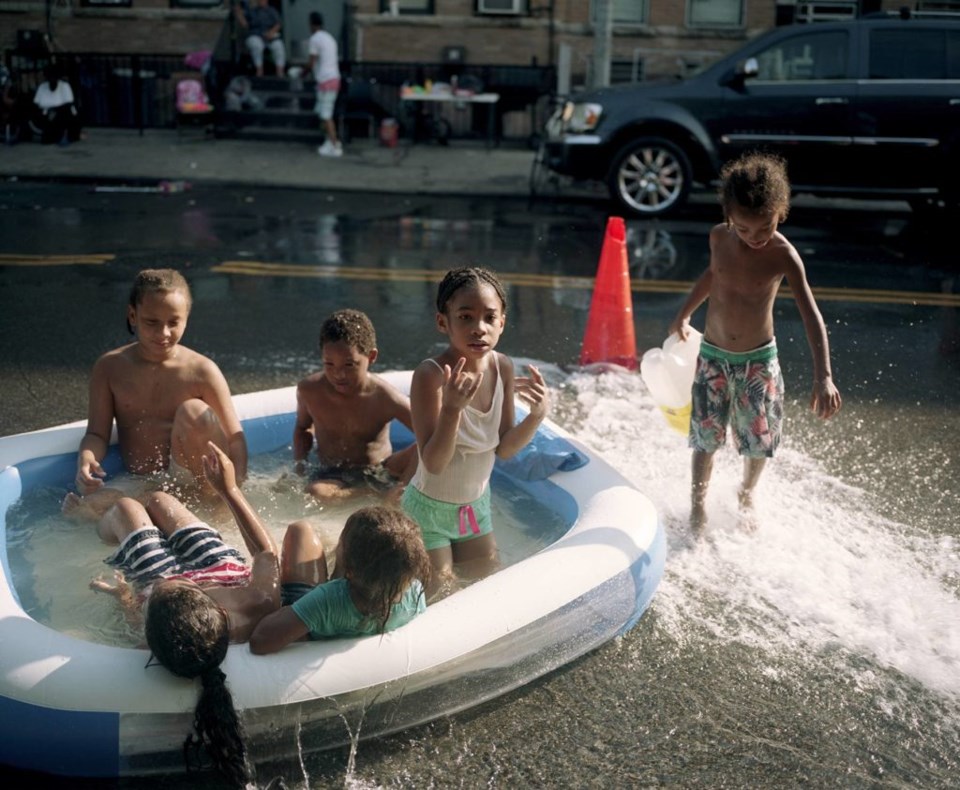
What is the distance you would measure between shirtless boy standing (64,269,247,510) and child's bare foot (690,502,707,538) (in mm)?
1832

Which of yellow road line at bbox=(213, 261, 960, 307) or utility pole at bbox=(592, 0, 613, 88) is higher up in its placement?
utility pole at bbox=(592, 0, 613, 88)

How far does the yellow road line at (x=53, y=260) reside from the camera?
31.7ft

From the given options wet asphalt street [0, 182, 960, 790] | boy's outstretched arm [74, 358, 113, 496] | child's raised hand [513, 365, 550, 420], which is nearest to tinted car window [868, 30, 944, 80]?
wet asphalt street [0, 182, 960, 790]

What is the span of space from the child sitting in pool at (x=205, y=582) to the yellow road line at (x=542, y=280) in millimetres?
5234

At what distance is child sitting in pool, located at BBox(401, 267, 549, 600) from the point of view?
13.0ft

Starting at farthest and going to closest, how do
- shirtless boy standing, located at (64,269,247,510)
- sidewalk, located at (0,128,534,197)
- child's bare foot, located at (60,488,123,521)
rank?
sidewalk, located at (0,128,534,197) < shirtless boy standing, located at (64,269,247,510) < child's bare foot, located at (60,488,123,521)

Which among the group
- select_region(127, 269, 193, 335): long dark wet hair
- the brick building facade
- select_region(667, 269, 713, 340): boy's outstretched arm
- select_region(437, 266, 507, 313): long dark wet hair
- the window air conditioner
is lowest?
select_region(667, 269, 713, 340): boy's outstretched arm

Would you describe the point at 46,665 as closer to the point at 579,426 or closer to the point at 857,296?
the point at 579,426

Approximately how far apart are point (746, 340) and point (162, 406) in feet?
7.69

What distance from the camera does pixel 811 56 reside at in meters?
12.3

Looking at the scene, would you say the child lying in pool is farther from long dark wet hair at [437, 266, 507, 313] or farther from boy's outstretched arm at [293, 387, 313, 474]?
boy's outstretched arm at [293, 387, 313, 474]

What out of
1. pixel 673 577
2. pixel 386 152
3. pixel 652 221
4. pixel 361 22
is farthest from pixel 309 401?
pixel 361 22

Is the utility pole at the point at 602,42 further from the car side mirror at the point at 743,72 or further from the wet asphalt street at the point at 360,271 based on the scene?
the car side mirror at the point at 743,72

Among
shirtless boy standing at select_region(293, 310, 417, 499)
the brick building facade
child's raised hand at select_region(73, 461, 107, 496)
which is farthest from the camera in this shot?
the brick building facade
